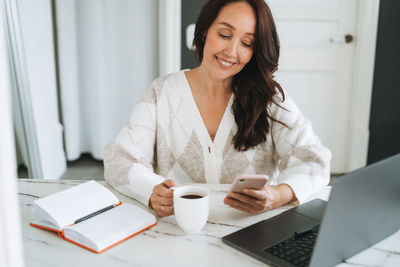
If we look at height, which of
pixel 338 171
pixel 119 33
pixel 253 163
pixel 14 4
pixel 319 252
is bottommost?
pixel 338 171

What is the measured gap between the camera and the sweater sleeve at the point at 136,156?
1201 mm

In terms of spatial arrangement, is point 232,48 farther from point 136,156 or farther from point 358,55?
point 358,55

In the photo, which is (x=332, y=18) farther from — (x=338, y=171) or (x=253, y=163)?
(x=253, y=163)

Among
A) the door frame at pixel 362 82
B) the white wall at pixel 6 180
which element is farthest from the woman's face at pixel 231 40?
the door frame at pixel 362 82

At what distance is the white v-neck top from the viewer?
55.9 inches

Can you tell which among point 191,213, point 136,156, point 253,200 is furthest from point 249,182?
point 136,156

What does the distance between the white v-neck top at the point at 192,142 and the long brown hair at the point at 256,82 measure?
0.09 ft

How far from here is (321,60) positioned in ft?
10.2

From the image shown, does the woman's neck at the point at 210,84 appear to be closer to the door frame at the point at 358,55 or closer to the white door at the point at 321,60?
the door frame at the point at 358,55

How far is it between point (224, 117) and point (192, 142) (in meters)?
0.15

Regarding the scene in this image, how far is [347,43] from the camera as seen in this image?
10.0 feet

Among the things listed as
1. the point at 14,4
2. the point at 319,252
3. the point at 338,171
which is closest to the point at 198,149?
the point at 319,252

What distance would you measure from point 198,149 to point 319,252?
0.83m

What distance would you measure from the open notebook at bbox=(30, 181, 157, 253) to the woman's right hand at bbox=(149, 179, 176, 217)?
1.4 inches
